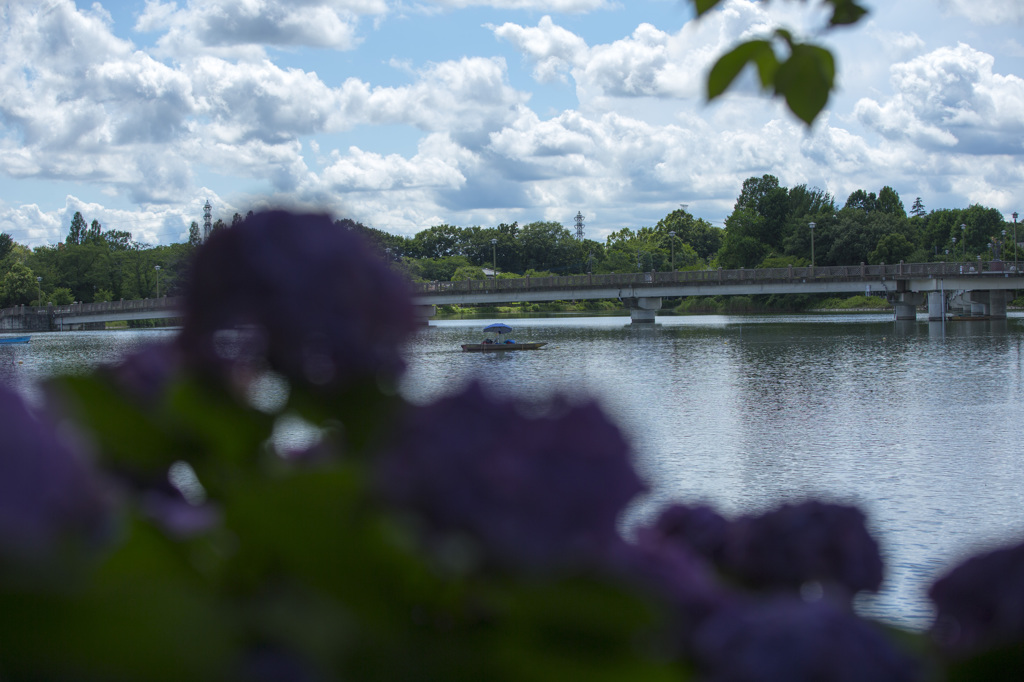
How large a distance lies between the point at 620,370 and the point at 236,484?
117 ft

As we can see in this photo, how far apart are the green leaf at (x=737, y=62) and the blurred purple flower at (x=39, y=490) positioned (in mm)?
1216

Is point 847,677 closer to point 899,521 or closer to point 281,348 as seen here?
point 281,348

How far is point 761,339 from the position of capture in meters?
51.9

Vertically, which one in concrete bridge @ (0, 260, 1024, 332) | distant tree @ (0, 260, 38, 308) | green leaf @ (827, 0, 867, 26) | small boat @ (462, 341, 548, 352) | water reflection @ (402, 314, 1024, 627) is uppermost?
distant tree @ (0, 260, 38, 308)

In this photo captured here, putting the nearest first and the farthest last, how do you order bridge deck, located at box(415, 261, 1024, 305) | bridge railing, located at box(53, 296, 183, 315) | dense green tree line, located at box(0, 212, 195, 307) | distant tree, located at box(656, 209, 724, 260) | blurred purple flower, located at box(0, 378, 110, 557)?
blurred purple flower, located at box(0, 378, 110, 557) < bridge deck, located at box(415, 261, 1024, 305) < bridge railing, located at box(53, 296, 183, 315) < dense green tree line, located at box(0, 212, 195, 307) < distant tree, located at box(656, 209, 724, 260)

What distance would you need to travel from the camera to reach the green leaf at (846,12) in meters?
1.44

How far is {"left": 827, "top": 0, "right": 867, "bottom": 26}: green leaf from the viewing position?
1.44m

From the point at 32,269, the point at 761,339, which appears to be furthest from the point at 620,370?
the point at 32,269

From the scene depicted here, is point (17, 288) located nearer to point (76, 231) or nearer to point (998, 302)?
point (76, 231)

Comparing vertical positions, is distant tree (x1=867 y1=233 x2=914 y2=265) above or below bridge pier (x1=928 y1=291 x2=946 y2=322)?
above

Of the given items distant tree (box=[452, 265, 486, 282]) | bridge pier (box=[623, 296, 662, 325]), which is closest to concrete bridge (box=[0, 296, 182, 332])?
bridge pier (box=[623, 296, 662, 325])

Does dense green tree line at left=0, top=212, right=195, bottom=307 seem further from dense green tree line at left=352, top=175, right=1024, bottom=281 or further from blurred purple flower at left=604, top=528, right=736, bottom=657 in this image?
blurred purple flower at left=604, top=528, right=736, bottom=657

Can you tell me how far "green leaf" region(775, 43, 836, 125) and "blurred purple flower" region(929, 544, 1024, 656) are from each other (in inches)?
34.7

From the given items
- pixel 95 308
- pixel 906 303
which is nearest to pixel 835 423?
pixel 906 303
